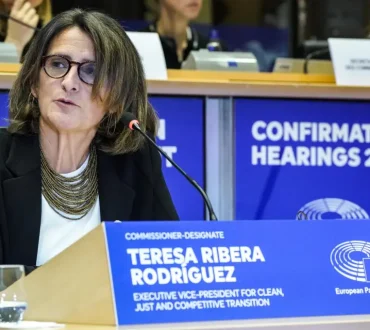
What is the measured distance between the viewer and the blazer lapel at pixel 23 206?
2369 millimetres

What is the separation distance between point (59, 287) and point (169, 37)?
9.75 ft

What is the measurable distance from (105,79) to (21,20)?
5.76 ft

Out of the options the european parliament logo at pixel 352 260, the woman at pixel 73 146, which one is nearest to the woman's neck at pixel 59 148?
the woman at pixel 73 146

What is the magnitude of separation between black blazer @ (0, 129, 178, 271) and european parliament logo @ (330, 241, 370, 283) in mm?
827

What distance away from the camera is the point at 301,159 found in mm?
3695

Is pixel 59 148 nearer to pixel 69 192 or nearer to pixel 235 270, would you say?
pixel 69 192

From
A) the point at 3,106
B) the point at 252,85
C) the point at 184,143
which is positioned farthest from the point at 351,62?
the point at 3,106

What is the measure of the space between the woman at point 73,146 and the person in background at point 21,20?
1384 millimetres

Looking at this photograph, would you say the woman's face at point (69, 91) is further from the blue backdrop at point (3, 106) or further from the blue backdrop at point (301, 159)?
the blue backdrop at point (301, 159)

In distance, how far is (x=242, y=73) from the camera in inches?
148

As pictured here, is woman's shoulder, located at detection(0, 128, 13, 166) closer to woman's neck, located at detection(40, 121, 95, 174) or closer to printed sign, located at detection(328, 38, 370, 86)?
woman's neck, located at detection(40, 121, 95, 174)

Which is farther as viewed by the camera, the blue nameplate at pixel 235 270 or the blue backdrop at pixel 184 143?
the blue backdrop at pixel 184 143

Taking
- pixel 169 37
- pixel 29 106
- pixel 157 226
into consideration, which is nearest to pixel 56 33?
pixel 29 106

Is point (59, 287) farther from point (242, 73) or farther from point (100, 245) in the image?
point (242, 73)
